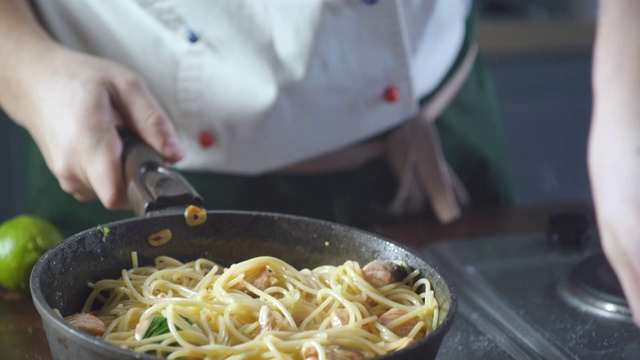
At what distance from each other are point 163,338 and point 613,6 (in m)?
0.67

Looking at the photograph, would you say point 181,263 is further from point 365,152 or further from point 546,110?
point 546,110

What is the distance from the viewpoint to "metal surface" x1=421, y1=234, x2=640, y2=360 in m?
1.00

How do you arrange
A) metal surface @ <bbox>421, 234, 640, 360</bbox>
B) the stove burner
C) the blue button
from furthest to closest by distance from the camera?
the blue button, the stove burner, metal surface @ <bbox>421, 234, 640, 360</bbox>

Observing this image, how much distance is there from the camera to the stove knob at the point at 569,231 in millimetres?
1355

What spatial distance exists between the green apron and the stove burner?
430mm

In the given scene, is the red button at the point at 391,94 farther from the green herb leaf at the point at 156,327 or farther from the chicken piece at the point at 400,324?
the green herb leaf at the point at 156,327

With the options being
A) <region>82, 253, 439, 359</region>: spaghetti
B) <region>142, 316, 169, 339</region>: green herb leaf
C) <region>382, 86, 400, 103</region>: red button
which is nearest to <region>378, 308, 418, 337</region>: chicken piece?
<region>82, 253, 439, 359</region>: spaghetti

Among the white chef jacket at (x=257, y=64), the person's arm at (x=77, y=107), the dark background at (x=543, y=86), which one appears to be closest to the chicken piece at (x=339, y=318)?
the person's arm at (x=77, y=107)

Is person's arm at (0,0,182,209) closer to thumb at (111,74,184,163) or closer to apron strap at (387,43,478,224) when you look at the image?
thumb at (111,74,184,163)

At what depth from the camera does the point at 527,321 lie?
42.2 inches

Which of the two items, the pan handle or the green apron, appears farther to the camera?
the green apron

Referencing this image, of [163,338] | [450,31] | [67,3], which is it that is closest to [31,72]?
[67,3]

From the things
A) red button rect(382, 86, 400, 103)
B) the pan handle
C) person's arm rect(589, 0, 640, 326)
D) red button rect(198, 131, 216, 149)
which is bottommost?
red button rect(382, 86, 400, 103)

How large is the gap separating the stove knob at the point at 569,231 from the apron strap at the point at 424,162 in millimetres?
188
